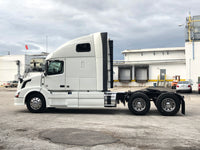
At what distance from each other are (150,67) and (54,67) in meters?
33.1

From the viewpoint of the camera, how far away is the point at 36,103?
1049 cm

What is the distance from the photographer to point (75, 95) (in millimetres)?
10273

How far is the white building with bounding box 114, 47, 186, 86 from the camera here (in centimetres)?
3991

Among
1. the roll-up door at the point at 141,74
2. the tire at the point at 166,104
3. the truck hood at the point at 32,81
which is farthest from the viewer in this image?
the roll-up door at the point at 141,74

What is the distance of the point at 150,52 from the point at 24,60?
96.1ft

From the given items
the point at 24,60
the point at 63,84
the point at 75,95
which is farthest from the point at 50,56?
the point at 24,60

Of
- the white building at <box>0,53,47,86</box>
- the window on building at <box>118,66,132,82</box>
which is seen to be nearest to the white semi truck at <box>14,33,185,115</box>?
the window on building at <box>118,66,132,82</box>

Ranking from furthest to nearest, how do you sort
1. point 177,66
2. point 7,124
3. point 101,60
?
1. point 177,66
2. point 101,60
3. point 7,124

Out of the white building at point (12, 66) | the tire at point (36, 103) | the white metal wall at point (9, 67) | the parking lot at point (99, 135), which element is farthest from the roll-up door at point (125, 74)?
the parking lot at point (99, 135)

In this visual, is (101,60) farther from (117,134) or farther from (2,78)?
(2,78)

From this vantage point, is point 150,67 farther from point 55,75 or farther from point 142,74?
point 55,75

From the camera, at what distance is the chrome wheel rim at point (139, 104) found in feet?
32.3

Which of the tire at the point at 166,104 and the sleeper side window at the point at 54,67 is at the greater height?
the sleeper side window at the point at 54,67

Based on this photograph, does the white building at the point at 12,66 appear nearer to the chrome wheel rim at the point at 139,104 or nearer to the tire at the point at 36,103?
the tire at the point at 36,103
